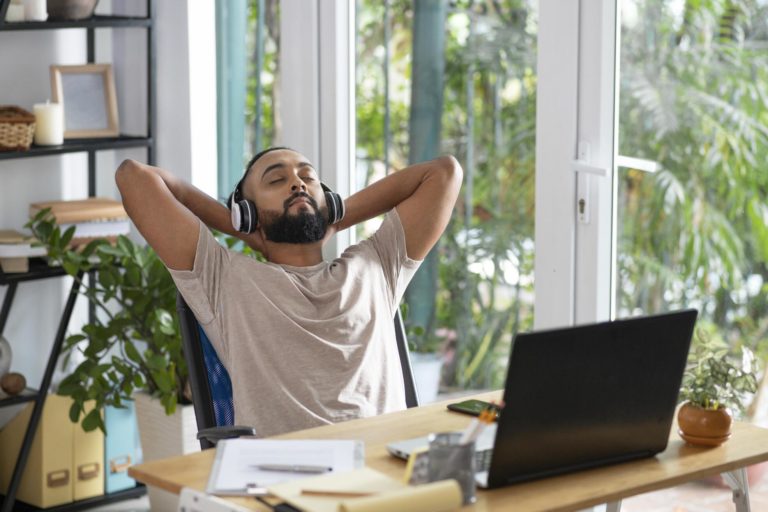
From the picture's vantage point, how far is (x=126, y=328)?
3.62 meters

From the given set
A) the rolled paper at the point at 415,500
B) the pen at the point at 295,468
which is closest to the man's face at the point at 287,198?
the pen at the point at 295,468

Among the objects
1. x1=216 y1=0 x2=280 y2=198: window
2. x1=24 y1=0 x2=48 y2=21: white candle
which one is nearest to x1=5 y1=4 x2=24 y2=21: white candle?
x1=24 y1=0 x2=48 y2=21: white candle

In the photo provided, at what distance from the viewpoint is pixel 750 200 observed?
9.30 feet

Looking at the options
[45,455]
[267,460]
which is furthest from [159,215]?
[45,455]

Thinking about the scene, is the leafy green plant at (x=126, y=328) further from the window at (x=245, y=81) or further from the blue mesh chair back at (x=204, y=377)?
the blue mesh chair back at (x=204, y=377)

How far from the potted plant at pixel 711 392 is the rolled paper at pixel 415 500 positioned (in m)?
0.59

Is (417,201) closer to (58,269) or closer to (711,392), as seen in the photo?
(711,392)

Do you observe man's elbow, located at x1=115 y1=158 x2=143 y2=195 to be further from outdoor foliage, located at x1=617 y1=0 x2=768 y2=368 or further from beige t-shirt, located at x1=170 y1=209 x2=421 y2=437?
outdoor foliage, located at x1=617 y1=0 x2=768 y2=368

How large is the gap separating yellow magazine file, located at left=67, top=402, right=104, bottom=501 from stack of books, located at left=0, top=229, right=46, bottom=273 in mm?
477

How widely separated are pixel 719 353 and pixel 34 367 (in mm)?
2489

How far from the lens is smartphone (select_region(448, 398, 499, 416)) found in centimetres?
229

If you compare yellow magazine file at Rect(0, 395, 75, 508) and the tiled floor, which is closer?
the tiled floor

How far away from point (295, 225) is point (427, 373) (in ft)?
3.13

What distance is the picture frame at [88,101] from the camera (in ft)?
12.8
